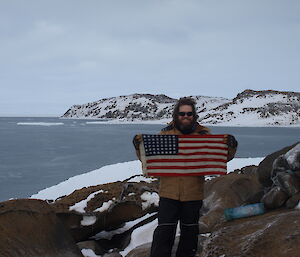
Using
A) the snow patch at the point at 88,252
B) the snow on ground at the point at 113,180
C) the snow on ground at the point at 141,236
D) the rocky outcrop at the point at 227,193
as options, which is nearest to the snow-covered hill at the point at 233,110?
the snow on ground at the point at 113,180

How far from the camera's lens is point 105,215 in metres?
6.80

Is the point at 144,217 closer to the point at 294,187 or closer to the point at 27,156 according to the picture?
the point at 294,187

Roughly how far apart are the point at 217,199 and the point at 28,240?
13.2ft

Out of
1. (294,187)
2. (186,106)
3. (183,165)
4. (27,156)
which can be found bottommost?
(27,156)

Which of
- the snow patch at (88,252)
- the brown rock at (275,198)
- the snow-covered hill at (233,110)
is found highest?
the snow-covered hill at (233,110)

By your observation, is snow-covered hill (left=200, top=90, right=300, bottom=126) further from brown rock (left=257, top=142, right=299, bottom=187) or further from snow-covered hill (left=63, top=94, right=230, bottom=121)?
brown rock (left=257, top=142, right=299, bottom=187)

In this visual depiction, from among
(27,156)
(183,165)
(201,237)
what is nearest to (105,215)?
(201,237)

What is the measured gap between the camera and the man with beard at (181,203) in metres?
4.17

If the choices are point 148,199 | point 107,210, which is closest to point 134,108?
point 148,199

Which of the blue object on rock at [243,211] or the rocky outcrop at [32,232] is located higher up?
the blue object on rock at [243,211]

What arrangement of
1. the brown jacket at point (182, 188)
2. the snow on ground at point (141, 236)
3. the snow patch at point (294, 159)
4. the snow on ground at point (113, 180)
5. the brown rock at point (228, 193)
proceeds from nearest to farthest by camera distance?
1. the brown jacket at point (182, 188)
2. the snow patch at point (294, 159)
3. the snow on ground at point (141, 236)
4. the snow on ground at point (113, 180)
5. the brown rock at point (228, 193)

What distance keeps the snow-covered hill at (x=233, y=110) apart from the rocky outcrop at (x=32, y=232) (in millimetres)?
85418

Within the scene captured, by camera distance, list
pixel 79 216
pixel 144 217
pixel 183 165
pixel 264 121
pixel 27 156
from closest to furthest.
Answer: pixel 183 165 → pixel 79 216 → pixel 144 217 → pixel 27 156 → pixel 264 121

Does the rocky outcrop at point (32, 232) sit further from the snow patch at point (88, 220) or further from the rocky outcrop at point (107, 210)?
the snow patch at point (88, 220)
